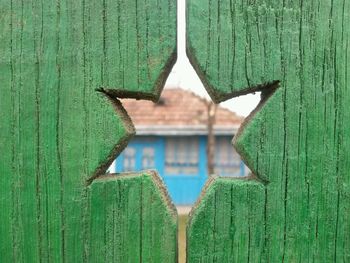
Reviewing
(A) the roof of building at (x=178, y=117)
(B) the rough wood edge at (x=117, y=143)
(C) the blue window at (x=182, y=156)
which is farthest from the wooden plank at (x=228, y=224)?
(C) the blue window at (x=182, y=156)

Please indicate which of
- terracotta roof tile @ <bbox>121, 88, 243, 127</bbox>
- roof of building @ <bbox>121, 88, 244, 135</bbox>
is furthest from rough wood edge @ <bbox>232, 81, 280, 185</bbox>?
terracotta roof tile @ <bbox>121, 88, 243, 127</bbox>

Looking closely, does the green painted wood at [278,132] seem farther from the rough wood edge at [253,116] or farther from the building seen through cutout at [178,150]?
the building seen through cutout at [178,150]

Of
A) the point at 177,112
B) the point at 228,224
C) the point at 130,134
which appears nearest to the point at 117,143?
the point at 130,134

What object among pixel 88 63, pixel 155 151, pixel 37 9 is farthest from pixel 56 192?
pixel 155 151

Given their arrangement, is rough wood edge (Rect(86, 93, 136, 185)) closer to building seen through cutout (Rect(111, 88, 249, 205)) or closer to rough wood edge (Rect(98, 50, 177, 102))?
rough wood edge (Rect(98, 50, 177, 102))

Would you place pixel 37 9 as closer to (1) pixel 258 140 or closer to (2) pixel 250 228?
(1) pixel 258 140

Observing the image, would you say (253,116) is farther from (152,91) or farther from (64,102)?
(64,102)
